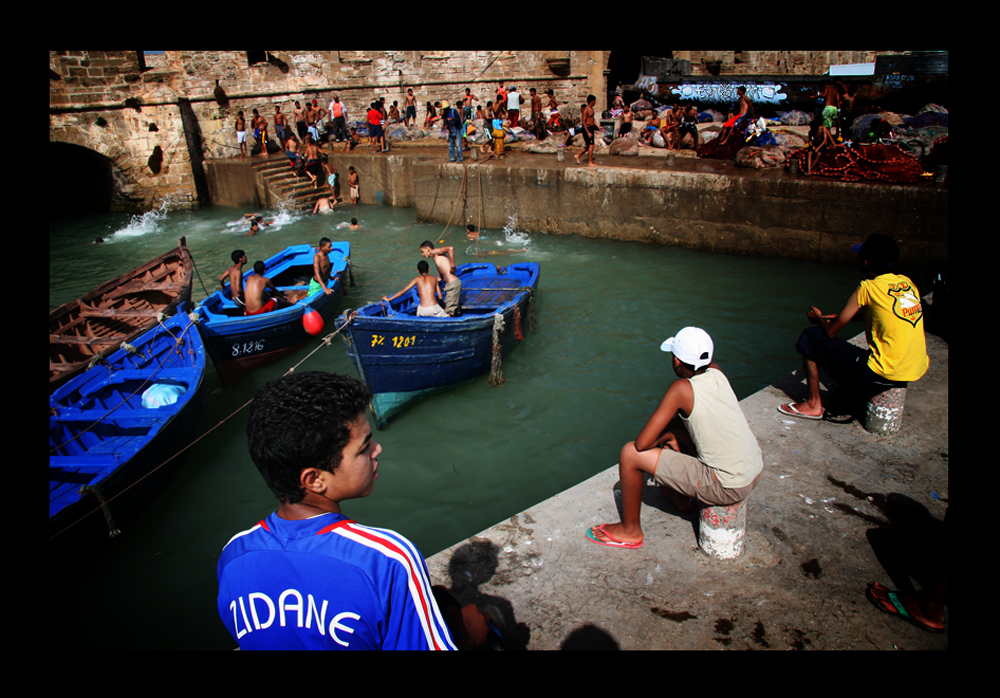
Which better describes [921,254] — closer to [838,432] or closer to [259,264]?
[838,432]

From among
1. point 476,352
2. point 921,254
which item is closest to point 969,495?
point 476,352

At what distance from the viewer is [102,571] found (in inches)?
207

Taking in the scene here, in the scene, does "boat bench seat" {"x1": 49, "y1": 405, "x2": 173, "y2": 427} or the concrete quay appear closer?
the concrete quay

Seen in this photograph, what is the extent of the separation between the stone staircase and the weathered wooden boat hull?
351 inches

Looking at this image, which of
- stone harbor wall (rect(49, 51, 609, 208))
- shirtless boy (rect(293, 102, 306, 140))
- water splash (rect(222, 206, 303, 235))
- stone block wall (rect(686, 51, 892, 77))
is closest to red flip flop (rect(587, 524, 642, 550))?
water splash (rect(222, 206, 303, 235))

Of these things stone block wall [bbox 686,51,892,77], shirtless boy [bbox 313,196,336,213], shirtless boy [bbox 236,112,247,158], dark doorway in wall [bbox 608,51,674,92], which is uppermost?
dark doorway in wall [bbox 608,51,674,92]

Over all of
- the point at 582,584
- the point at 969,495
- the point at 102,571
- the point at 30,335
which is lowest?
the point at 102,571

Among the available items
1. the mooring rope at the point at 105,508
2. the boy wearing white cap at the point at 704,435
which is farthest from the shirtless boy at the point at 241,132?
the boy wearing white cap at the point at 704,435

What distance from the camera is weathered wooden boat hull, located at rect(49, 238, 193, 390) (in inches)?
298

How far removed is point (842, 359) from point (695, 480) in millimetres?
2019

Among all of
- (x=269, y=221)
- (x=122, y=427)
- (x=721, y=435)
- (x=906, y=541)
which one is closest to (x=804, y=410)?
(x=906, y=541)

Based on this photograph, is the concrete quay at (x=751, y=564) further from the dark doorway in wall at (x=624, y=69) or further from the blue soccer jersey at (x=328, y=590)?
the dark doorway in wall at (x=624, y=69)

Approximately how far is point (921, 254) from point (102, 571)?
530 inches

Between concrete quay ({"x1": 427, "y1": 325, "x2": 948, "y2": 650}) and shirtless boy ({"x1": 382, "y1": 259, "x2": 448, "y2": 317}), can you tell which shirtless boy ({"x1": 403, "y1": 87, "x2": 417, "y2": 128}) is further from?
concrete quay ({"x1": 427, "y1": 325, "x2": 948, "y2": 650})
